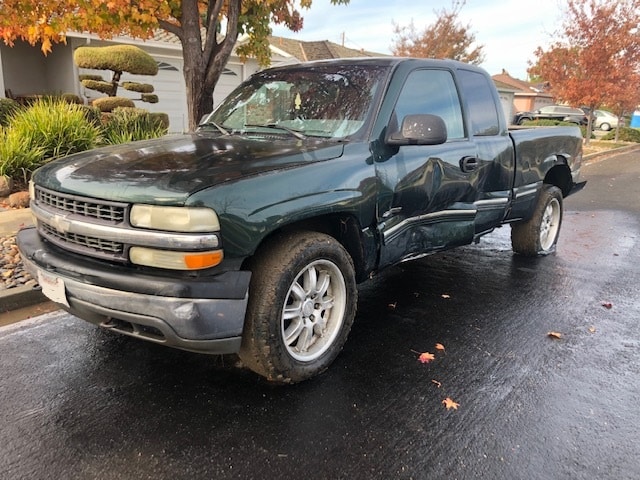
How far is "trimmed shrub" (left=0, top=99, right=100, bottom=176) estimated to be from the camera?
24.5ft

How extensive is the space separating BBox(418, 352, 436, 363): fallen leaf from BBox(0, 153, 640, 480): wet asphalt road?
0.04m

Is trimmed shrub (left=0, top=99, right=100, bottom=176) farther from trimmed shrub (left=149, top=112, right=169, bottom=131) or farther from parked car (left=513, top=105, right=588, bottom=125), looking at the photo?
parked car (left=513, top=105, right=588, bottom=125)

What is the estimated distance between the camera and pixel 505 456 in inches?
100

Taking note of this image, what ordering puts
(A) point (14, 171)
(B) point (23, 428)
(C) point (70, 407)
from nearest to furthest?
(B) point (23, 428) < (C) point (70, 407) < (A) point (14, 171)

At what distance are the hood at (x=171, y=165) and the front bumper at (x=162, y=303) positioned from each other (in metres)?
0.40

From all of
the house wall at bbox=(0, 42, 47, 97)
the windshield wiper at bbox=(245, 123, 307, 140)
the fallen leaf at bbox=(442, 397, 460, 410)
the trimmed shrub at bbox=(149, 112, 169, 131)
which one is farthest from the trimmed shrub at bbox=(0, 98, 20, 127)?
the fallen leaf at bbox=(442, 397, 460, 410)

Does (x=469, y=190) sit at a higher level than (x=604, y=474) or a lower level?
higher

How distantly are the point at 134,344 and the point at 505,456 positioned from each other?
247 cm

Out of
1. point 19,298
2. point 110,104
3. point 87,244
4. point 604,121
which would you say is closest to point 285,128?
point 87,244

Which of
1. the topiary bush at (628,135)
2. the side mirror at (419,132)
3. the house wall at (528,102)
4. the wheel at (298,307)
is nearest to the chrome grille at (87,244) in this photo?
the wheel at (298,307)

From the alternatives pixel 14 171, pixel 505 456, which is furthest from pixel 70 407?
pixel 14 171

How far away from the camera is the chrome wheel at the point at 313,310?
3066 millimetres

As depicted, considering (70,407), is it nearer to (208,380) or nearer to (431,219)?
(208,380)

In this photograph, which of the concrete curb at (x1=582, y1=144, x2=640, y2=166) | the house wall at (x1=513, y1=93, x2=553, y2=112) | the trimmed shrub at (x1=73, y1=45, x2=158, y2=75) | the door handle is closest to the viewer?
the door handle
